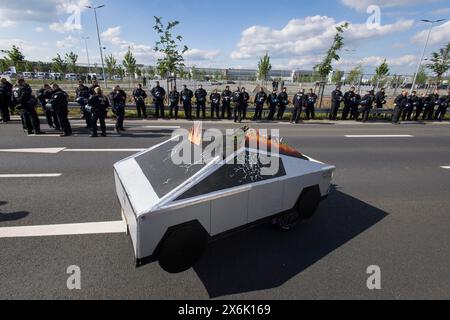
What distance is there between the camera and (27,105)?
891 cm

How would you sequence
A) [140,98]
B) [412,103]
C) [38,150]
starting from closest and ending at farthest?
[38,150] → [140,98] → [412,103]

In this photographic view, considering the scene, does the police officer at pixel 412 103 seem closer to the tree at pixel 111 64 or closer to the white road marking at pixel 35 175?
the white road marking at pixel 35 175

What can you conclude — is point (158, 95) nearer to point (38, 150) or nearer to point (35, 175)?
point (38, 150)

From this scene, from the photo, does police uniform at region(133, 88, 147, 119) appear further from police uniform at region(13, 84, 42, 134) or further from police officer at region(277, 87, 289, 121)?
police officer at region(277, 87, 289, 121)

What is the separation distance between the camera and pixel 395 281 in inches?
123

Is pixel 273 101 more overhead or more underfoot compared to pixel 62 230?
more overhead

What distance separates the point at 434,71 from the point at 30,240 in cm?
3313

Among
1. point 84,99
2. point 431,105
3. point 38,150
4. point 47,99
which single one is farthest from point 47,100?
point 431,105

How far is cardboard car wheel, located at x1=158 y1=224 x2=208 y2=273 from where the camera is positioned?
2754 millimetres

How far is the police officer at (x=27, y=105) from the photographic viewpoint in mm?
8695

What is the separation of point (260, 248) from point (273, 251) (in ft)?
0.61

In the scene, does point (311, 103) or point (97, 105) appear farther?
point (311, 103)

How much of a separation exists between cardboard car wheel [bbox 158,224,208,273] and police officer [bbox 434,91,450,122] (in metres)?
20.2
